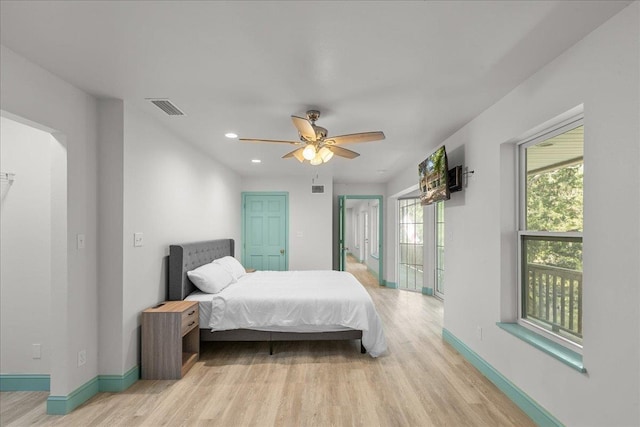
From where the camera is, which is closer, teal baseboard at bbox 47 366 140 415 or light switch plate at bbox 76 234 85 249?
teal baseboard at bbox 47 366 140 415

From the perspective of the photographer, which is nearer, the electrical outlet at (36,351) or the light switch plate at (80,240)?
the light switch plate at (80,240)

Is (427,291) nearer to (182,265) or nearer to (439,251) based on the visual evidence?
(439,251)

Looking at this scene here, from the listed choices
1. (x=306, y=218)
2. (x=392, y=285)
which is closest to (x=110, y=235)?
(x=306, y=218)

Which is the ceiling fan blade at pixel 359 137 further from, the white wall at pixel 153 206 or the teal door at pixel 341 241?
the teal door at pixel 341 241

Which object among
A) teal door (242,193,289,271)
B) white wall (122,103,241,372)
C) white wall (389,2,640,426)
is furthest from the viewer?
teal door (242,193,289,271)

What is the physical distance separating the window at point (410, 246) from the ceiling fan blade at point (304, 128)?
434 cm

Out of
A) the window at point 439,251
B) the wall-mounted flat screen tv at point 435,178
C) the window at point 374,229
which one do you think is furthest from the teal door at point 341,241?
the wall-mounted flat screen tv at point 435,178

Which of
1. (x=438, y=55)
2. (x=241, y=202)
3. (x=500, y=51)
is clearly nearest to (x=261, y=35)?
(x=438, y=55)

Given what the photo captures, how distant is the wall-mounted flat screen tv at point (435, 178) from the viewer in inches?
132

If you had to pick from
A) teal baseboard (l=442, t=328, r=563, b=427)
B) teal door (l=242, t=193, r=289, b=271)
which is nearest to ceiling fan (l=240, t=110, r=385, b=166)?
teal baseboard (l=442, t=328, r=563, b=427)

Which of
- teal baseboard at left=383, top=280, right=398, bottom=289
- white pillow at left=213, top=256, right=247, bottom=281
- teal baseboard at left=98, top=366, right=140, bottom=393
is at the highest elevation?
white pillow at left=213, top=256, right=247, bottom=281

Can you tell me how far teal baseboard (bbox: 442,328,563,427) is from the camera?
2115 millimetres

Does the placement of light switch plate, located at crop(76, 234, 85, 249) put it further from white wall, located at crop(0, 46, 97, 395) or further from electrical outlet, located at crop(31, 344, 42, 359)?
electrical outlet, located at crop(31, 344, 42, 359)

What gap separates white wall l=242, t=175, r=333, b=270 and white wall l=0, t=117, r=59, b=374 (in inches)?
160
